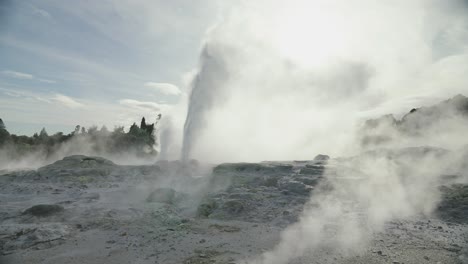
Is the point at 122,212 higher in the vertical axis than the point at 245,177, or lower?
lower

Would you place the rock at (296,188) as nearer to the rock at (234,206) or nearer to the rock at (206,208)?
the rock at (234,206)

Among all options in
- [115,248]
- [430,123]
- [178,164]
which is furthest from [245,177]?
[430,123]

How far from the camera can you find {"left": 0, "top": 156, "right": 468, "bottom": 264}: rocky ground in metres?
7.40

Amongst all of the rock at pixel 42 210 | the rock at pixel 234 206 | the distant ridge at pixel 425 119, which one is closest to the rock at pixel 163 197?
the rock at pixel 234 206

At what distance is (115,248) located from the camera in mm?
7969

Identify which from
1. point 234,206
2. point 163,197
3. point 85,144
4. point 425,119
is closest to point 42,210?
point 163,197

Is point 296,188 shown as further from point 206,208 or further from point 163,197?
point 163,197

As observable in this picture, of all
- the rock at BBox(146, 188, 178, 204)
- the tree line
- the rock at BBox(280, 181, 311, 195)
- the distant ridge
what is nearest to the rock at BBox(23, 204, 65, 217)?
the rock at BBox(146, 188, 178, 204)

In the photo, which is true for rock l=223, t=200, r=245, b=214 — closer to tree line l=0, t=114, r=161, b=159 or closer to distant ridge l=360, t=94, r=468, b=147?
distant ridge l=360, t=94, r=468, b=147

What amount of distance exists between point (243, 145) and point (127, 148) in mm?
27061

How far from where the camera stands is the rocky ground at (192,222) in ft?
24.3

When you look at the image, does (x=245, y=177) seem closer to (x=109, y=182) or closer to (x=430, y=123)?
(x=109, y=182)

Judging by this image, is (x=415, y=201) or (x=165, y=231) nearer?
(x=165, y=231)

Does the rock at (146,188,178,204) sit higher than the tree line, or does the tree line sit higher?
the tree line
